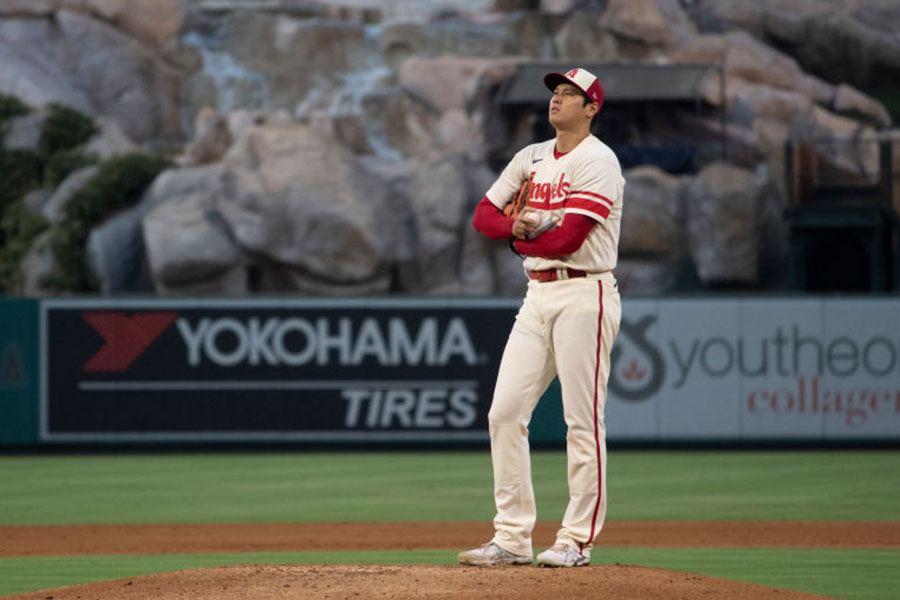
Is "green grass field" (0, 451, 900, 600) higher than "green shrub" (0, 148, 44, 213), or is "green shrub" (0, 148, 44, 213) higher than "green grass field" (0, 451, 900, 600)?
"green shrub" (0, 148, 44, 213)

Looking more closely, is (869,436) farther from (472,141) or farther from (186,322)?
(472,141)

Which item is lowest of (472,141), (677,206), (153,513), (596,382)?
(153,513)

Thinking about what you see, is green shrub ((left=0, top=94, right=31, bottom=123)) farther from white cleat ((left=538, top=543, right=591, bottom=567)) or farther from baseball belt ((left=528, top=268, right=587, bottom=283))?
white cleat ((left=538, top=543, right=591, bottom=567))

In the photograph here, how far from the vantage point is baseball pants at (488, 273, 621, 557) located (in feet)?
20.3

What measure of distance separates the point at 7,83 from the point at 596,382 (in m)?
34.3

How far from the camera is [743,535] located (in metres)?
9.59

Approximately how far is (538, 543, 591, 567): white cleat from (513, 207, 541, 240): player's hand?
135cm

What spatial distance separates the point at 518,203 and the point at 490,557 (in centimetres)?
156

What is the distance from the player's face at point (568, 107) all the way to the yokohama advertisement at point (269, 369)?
10.1 metres

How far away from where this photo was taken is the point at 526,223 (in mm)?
6188

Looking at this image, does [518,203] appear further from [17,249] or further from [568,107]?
[17,249]

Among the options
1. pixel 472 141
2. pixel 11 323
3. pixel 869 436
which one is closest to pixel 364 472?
pixel 11 323


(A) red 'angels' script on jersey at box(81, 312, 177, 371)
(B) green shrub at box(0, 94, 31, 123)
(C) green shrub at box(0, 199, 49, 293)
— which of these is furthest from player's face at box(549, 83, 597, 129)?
(B) green shrub at box(0, 94, 31, 123)

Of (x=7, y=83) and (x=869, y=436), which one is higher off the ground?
(x=7, y=83)
